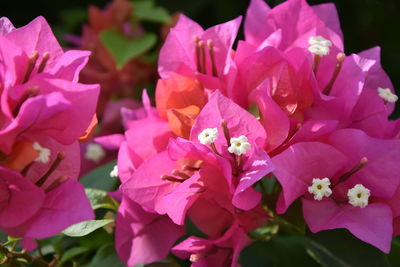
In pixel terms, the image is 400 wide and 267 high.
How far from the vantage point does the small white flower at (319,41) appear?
39.4 inches

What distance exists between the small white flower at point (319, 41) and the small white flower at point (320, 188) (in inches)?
8.6

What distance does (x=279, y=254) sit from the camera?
1104mm

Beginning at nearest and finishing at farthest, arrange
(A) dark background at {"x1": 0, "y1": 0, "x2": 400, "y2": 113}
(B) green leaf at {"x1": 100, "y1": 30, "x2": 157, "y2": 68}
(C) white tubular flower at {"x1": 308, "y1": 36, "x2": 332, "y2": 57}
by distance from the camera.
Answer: (C) white tubular flower at {"x1": 308, "y1": 36, "x2": 332, "y2": 57} → (B) green leaf at {"x1": 100, "y1": 30, "x2": 157, "y2": 68} → (A) dark background at {"x1": 0, "y1": 0, "x2": 400, "y2": 113}

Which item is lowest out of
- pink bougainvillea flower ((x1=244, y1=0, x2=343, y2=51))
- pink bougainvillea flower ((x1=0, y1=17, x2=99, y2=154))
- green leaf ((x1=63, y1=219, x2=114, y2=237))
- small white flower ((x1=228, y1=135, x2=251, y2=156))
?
green leaf ((x1=63, y1=219, x2=114, y2=237))

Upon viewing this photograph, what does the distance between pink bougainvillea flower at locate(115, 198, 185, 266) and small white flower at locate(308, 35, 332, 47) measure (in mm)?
335

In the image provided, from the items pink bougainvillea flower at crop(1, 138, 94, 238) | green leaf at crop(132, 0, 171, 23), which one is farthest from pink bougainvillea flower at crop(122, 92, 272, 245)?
green leaf at crop(132, 0, 171, 23)

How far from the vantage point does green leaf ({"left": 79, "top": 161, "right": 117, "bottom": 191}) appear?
118cm

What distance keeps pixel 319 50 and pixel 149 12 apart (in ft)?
2.52

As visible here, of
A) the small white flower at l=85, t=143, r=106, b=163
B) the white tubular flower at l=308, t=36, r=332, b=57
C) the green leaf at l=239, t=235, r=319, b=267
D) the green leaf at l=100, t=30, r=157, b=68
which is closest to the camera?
the white tubular flower at l=308, t=36, r=332, b=57

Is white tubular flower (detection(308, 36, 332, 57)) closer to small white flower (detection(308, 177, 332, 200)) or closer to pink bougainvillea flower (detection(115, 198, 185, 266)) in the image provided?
small white flower (detection(308, 177, 332, 200))

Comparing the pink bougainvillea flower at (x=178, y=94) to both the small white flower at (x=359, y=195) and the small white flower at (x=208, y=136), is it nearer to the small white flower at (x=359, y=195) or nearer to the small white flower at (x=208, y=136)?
the small white flower at (x=208, y=136)

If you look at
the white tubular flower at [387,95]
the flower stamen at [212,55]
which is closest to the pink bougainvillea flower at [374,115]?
the white tubular flower at [387,95]

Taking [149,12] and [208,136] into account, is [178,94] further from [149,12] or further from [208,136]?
[149,12]

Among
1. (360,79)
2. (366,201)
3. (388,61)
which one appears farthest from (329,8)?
(388,61)
